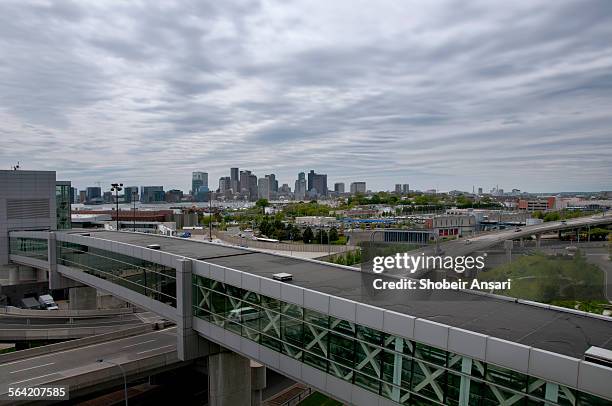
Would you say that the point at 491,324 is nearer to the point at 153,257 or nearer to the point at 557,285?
the point at 153,257

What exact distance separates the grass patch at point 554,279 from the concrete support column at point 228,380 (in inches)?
754

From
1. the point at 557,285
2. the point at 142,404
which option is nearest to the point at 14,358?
the point at 142,404

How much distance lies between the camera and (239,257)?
926 inches

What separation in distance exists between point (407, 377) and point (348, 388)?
2.42m

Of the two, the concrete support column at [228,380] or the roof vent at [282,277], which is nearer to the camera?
the roof vent at [282,277]

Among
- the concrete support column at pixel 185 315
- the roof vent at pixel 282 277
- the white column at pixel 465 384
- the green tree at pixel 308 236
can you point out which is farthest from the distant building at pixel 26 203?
the white column at pixel 465 384

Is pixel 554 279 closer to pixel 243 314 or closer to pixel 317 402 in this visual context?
pixel 317 402

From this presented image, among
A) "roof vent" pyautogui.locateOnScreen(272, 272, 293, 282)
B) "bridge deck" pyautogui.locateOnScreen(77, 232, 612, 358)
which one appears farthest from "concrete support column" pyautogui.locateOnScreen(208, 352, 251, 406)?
"roof vent" pyautogui.locateOnScreen(272, 272, 293, 282)

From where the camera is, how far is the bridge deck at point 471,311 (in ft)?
35.9

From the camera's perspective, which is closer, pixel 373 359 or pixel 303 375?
pixel 373 359

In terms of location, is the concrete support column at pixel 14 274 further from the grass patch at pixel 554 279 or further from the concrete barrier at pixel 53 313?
the grass patch at pixel 554 279

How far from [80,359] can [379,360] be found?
19.3 m

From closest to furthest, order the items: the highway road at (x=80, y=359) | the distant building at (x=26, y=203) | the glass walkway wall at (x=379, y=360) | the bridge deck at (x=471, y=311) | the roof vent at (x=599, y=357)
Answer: the roof vent at (x=599, y=357), the glass walkway wall at (x=379, y=360), the bridge deck at (x=471, y=311), the highway road at (x=80, y=359), the distant building at (x=26, y=203)

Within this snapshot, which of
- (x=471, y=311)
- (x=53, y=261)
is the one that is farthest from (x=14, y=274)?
(x=471, y=311)
